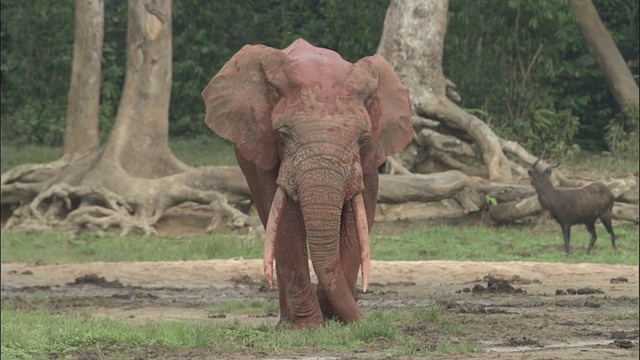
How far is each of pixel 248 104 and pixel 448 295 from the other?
383 centimetres

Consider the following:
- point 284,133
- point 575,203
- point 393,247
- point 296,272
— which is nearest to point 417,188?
point 393,247

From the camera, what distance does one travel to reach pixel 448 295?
13.5m

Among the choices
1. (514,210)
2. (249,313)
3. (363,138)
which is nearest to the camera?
(363,138)

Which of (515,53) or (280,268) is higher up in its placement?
(515,53)

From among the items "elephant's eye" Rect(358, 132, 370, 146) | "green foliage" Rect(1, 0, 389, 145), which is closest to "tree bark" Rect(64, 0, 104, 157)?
"green foliage" Rect(1, 0, 389, 145)

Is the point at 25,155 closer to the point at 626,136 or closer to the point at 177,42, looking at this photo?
the point at 177,42

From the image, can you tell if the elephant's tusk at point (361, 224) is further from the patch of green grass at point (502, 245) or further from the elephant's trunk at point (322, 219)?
the patch of green grass at point (502, 245)

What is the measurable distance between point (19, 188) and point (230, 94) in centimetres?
972

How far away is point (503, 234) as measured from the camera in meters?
18.6

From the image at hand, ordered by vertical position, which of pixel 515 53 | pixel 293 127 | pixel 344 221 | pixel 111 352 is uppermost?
pixel 515 53

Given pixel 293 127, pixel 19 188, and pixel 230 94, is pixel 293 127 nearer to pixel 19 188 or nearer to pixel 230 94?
pixel 230 94

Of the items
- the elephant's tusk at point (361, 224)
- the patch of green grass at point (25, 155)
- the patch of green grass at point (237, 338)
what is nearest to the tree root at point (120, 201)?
the patch of green grass at point (25, 155)

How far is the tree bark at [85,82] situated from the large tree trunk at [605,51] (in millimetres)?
7886

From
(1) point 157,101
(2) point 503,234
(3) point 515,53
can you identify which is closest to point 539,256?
(2) point 503,234
